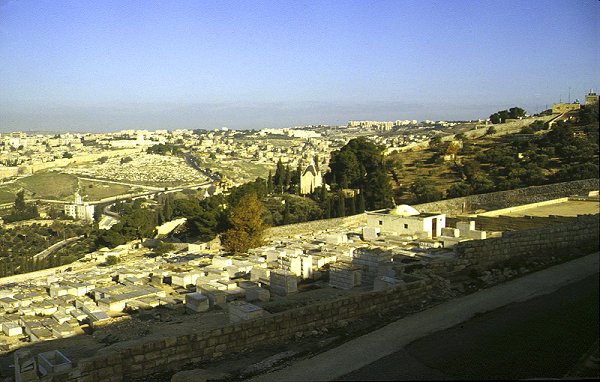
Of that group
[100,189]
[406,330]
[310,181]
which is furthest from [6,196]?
[406,330]

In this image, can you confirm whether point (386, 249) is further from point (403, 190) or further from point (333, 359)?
point (403, 190)

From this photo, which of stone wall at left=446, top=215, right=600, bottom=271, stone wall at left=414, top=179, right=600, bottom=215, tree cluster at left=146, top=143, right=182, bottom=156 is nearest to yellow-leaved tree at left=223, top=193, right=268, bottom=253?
stone wall at left=414, top=179, right=600, bottom=215

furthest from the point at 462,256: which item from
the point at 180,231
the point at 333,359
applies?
the point at 180,231

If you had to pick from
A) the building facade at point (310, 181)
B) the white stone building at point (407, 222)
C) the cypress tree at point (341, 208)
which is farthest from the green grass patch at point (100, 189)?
the white stone building at point (407, 222)

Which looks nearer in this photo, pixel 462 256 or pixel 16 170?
pixel 462 256

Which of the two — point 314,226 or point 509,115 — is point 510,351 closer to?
point 314,226

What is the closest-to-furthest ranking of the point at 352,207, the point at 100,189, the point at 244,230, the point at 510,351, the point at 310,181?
1. the point at 510,351
2. the point at 244,230
3. the point at 352,207
4. the point at 310,181
5. the point at 100,189
